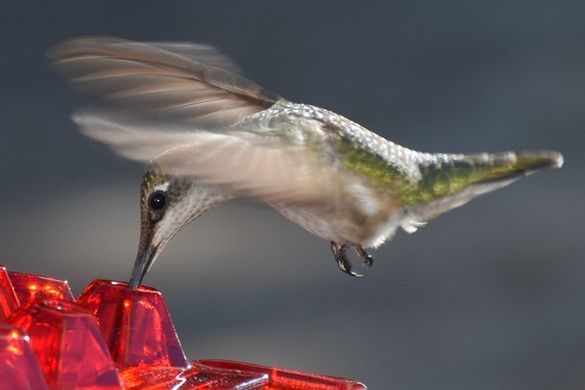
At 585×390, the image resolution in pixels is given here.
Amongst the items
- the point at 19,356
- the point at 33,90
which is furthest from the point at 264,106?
the point at 33,90

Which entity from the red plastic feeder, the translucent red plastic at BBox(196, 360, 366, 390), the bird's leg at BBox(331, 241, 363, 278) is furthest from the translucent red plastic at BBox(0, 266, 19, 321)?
the bird's leg at BBox(331, 241, 363, 278)

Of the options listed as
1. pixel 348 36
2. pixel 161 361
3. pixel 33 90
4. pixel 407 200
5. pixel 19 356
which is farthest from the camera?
pixel 348 36

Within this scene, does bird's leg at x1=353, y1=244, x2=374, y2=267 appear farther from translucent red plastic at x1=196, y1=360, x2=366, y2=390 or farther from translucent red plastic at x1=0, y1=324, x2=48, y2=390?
translucent red plastic at x1=0, y1=324, x2=48, y2=390

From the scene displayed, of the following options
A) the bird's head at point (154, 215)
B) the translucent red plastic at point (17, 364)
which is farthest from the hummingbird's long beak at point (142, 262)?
the translucent red plastic at point (17, 364)

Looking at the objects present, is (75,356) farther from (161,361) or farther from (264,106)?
(264,106)

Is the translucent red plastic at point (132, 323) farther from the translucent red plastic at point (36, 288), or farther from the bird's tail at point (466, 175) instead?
the bird's tail at point (466, 175)

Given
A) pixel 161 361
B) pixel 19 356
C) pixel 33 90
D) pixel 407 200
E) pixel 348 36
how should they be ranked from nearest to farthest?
pixel 19 356 → pixel 161 361 → pixel 407 200 → pixel 33 90 → pixel 348 36

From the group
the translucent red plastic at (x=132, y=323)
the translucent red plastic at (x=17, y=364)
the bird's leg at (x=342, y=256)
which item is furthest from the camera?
the bird's leg at (x=342, y=256)
